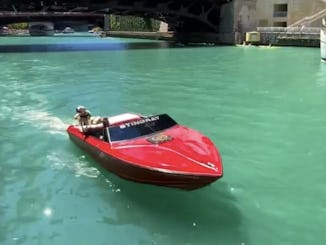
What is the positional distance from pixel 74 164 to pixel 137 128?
7.38 feet

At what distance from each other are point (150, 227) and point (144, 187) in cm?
184

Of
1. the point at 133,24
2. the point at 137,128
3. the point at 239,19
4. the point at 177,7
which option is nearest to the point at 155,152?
the point at 137,128

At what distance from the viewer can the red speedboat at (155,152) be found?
32.8 feet

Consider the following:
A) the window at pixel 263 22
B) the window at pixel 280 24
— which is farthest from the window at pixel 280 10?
the window at pixel 263 22

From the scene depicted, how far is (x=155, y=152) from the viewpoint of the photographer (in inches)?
426

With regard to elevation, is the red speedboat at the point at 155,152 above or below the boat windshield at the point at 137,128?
below

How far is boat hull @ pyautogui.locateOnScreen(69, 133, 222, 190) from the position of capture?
9.85m

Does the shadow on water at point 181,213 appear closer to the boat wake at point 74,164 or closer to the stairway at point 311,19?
the boat wake at point 74,164

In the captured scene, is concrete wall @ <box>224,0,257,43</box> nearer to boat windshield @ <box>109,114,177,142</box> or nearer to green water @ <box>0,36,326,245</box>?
green water @ <box>0,36,326,245</box>

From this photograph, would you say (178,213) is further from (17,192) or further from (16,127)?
(16,127)

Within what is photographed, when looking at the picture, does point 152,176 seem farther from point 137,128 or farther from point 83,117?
point 83,117

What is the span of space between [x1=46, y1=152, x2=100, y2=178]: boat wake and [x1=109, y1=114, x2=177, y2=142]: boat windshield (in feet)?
3.77

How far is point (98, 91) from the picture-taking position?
2577cm

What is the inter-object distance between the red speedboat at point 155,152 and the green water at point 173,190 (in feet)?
1.83
